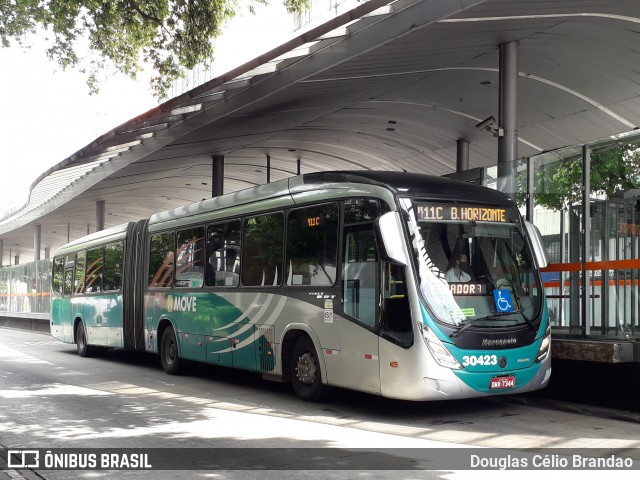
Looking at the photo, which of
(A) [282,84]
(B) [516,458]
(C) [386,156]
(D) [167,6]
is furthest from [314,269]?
(C) [386,156]

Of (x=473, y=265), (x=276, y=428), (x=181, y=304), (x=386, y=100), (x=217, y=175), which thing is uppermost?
(x=386, y=100)

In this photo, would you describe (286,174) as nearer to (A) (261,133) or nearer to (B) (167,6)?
(A) (261,133)

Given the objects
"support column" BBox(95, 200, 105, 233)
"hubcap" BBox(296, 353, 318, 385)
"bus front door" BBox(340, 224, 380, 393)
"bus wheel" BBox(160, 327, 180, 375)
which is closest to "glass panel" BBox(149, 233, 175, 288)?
"bus wheel" BBox(160, 327, 180, 375)

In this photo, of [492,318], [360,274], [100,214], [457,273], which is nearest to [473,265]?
[457,273]

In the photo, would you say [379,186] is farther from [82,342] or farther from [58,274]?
[58,274]

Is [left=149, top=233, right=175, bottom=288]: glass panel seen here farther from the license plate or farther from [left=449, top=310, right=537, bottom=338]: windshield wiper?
the license plate

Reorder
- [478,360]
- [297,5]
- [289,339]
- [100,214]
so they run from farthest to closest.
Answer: [100,214] < [297,5] < [289,339] < [478,360]

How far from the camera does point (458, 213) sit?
1029 centimetres

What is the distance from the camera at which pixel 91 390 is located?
1321 cm

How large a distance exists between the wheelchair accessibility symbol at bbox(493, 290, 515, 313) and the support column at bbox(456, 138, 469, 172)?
15.0m

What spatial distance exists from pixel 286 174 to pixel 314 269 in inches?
801

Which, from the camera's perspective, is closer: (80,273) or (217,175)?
(80,273)

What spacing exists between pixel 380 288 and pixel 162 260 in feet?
25.0

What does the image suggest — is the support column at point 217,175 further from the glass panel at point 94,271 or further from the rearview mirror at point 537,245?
the rearview mirror at point 537,245
